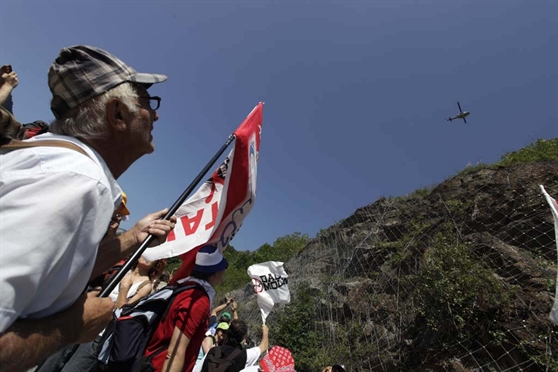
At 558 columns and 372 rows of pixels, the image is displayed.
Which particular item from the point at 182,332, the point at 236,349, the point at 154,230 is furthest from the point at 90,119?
the point at 236,349

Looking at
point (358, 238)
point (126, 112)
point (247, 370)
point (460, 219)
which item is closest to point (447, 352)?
point (247, 370)

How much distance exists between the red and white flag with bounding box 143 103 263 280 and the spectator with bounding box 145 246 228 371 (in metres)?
0.46

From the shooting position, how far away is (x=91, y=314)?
1015 millimetres

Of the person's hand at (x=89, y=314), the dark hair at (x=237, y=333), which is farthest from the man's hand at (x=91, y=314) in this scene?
the dark hair at (x=237, y=333)

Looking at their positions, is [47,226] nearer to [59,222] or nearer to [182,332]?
[59,222]

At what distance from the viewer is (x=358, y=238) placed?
1443cm

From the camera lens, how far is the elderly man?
717 millimetres

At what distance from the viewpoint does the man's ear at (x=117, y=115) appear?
4.07 ft

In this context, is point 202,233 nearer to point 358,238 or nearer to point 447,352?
point 447,352

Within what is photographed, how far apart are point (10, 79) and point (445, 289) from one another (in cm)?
692

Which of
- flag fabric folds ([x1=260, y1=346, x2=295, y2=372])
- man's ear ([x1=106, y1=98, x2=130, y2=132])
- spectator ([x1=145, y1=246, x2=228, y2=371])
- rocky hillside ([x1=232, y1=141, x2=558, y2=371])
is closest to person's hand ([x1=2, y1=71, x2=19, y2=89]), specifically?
man's ear ([x1=106, y1=98, x2=130, y2=132])

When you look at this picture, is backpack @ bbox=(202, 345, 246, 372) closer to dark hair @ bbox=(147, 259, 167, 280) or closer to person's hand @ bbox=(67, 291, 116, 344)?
dark hair @ bbox=(147, 259, 167, 280)

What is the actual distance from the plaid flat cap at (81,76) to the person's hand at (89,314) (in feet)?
2.34

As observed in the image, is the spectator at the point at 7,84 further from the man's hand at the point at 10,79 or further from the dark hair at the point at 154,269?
the dark hair at the point at 154,269
